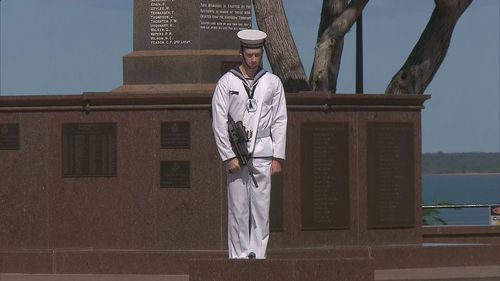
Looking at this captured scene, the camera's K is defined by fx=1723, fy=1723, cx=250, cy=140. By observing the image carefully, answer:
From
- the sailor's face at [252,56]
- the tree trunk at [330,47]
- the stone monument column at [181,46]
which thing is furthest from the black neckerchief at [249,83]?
the tree trunk at [330,47]

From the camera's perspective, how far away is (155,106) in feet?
64.6

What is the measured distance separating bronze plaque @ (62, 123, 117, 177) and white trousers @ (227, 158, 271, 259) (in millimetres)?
3957

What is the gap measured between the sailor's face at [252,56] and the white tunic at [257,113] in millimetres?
156

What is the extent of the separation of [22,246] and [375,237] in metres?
4.13

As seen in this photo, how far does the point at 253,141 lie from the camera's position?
1596 cm

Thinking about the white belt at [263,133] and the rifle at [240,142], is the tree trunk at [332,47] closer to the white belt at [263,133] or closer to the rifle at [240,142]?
the white belt at [263,133]

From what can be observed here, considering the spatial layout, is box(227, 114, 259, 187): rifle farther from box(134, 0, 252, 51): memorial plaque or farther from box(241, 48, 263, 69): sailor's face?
box(134, 0, 252, 51): memorial plaque

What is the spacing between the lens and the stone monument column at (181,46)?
67.2 feet

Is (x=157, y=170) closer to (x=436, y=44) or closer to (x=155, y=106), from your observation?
(x=155, y=106)

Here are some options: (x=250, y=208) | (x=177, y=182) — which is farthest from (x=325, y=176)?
(x=250, y=208)

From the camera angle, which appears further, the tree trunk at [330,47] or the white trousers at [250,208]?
the tree trunk at [330,47]

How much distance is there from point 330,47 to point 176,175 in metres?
6.80

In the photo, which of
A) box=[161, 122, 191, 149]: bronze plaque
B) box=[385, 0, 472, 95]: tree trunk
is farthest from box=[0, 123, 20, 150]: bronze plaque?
box=[385, 0, 472, 95]: tree trunk

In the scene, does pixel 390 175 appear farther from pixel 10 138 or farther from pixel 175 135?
pixel 10 138
